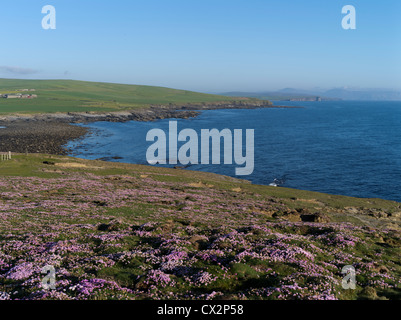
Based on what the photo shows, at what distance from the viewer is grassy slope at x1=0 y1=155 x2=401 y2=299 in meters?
14.2

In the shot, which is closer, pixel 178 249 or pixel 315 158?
pixel 178 249

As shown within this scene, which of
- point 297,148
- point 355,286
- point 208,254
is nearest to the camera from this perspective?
point 355,286

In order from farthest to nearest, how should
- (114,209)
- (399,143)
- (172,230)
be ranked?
(399,143) → (114,209) → (172,230)

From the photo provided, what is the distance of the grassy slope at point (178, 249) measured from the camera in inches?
561

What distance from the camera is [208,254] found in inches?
721

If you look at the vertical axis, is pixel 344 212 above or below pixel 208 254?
below

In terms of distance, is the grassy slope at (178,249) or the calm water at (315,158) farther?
the calm water at (315,158)

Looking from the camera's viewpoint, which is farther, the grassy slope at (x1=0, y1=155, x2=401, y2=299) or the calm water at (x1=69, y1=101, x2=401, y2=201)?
the calm water at (x1=69, y1=101, x2=401, y2=201)

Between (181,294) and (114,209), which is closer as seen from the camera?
(181,294)

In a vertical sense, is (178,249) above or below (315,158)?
below

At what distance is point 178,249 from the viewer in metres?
19.3
